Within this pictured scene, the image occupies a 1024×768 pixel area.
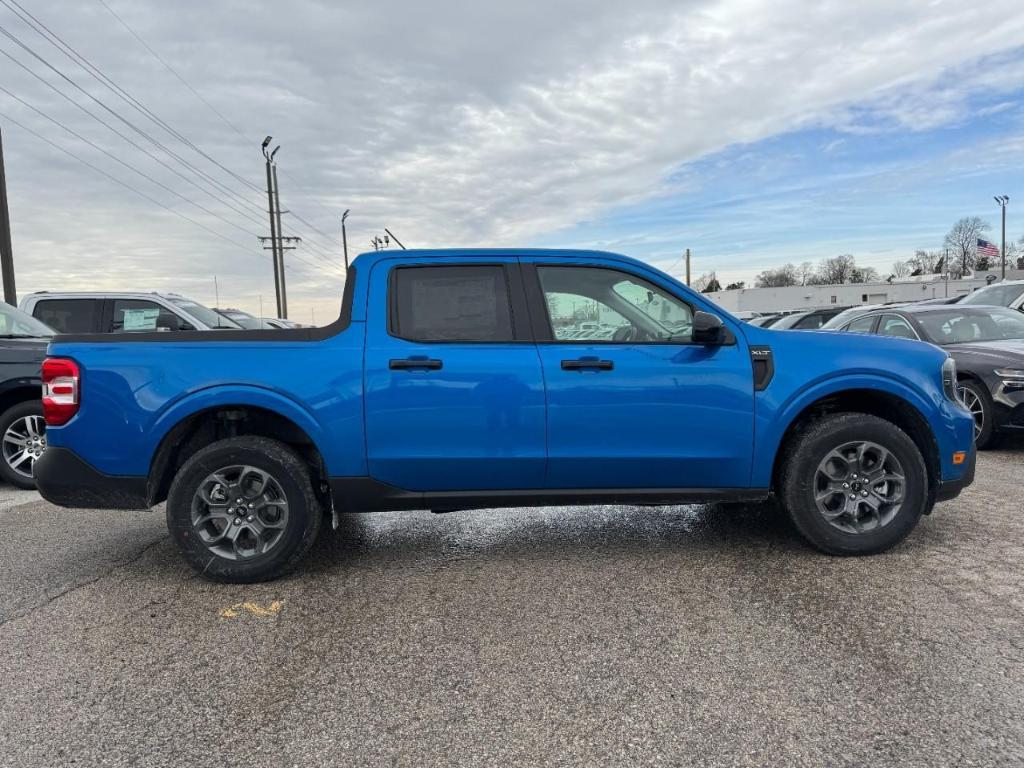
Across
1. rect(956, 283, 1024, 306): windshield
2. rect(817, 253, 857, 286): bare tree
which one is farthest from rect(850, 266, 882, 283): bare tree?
rect(956, 283, 1024, 306): windshield

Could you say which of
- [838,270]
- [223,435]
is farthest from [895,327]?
[838,270]

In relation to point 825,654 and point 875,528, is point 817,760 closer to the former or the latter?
point 825,654

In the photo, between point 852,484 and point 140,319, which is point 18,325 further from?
point 852,484

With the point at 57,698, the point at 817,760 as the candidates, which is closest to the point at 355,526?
the point at 57,698

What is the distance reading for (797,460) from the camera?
3.95 m

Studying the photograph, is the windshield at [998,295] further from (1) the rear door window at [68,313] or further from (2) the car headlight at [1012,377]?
(1) the rear door window at [68,313]

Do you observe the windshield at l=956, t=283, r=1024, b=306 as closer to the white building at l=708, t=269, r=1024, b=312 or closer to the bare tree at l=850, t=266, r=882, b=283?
the white building at l=708, t=269, r=1024, b=312

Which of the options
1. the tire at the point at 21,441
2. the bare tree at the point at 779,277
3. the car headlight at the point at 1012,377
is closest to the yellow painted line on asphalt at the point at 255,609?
the tire at the point at 21,441

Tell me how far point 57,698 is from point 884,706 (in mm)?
3110

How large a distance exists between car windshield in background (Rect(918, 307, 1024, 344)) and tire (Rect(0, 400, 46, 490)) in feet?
30.7

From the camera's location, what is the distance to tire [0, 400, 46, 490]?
634 cm

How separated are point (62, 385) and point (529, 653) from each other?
9.40 ft

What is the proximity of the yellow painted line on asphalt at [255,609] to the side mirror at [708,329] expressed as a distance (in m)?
2.64

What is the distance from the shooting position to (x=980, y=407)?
707cm
